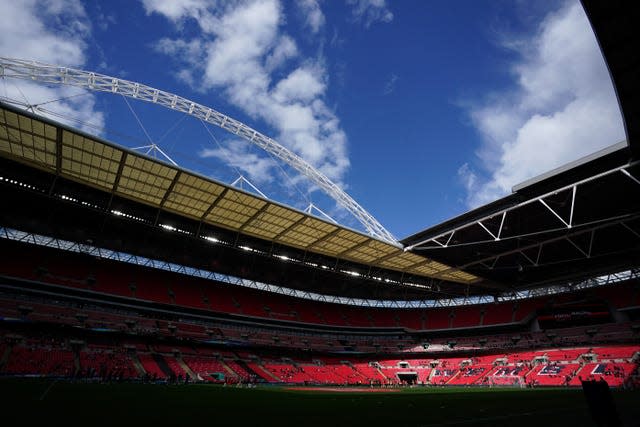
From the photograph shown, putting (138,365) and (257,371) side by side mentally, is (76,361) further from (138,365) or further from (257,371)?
(257,371)

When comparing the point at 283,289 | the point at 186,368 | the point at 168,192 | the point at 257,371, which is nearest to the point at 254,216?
the point at 168,192

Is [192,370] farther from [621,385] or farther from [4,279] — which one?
[621,385]

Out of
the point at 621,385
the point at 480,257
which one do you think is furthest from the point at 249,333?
the point at 621,385

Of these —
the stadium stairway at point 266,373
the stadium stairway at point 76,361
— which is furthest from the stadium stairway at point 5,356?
the stadium stairway at point 266,373

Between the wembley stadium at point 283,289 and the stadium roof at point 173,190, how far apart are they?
0.69ft

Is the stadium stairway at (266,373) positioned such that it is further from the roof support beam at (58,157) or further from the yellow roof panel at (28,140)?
the yellow roof panel at (28,140)

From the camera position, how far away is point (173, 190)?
1225 inches

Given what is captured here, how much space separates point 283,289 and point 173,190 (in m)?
32.7

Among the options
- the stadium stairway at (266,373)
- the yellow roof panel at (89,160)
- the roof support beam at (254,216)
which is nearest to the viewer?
the yellow roof panel at (89,160)

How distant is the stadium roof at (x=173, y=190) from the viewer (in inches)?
980

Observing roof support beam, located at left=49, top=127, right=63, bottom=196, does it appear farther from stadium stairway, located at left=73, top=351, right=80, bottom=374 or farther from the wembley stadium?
stadium stairway, located at left=73, top=351, right=80, bottom=374

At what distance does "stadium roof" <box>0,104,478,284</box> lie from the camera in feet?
81.7

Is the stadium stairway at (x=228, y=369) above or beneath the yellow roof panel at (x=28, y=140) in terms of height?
beneath

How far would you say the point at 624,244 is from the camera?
38438 millimetres
